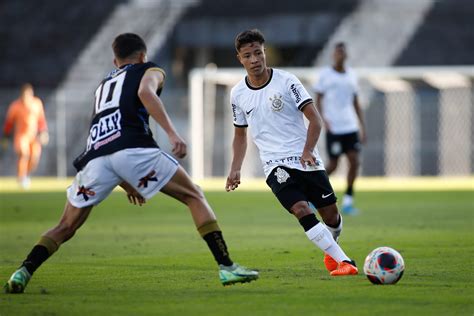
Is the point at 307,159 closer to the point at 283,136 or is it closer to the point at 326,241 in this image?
the point at 283,136

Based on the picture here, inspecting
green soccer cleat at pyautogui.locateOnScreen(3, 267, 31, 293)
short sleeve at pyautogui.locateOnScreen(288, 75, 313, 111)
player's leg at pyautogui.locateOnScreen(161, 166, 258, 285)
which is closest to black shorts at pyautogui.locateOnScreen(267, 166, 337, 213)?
short sleeve at pyautogui.locateOnScreen(288, 75, 313, 111)

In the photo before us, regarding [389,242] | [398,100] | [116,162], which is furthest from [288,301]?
[398,100]

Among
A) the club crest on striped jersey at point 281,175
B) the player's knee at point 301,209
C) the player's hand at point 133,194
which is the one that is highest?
the club crest on striped jersey at point 281,175

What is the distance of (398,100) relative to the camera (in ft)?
112

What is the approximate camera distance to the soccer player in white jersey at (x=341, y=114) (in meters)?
16.5

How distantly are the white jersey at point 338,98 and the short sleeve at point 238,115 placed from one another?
7488 mm

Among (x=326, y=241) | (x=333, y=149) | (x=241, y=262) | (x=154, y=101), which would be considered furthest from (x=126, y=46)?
(x=333, y=149)

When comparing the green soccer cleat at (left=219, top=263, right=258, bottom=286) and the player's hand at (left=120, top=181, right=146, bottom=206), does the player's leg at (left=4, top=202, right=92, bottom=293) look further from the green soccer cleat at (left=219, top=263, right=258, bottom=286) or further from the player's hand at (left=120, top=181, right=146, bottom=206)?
the green soccer cleat at (left=219, top=263, right=258, bottom=286)

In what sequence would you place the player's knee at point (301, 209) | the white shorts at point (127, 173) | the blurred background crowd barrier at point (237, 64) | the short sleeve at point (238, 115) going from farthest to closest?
the blurred background crowd barrier at point (237, 64) → the short sleeve at point (238, 115) → the player's knee at point (301, 209) → the white shorts at point (127, 173)

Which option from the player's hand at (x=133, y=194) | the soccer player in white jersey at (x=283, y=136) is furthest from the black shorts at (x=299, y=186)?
the player's hand at (x=133, y=194)

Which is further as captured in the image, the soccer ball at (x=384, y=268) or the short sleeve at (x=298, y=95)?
the short sleeve at (x=298, y=95)

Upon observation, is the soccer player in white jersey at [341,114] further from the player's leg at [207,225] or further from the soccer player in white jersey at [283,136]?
the player's leg at [207,225]

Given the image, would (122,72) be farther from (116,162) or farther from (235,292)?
(235,292)

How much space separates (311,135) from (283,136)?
0.36 metres
